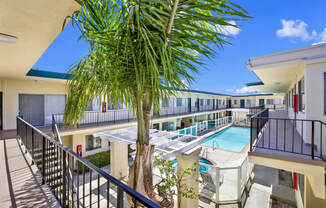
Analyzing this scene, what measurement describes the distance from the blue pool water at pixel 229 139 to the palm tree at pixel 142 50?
12.3 m

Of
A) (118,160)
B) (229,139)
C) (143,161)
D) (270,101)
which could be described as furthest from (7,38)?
(270,101)

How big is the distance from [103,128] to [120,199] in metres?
8.84

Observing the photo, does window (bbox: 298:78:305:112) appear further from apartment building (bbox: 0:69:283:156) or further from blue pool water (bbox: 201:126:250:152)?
blue pool water (bbox: 201:126:250:152)

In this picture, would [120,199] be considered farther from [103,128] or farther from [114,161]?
[103,128]

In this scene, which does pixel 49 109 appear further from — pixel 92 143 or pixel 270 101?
pixel 270 101

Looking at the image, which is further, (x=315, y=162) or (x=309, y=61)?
(x=309, y=61)

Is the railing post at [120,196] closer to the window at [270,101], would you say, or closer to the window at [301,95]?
the window at [301,95]

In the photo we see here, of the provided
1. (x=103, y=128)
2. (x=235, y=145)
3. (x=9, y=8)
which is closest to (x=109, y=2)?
(x=9, y=8)

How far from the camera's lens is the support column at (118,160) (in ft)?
24.3

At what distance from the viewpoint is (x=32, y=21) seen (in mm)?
2520

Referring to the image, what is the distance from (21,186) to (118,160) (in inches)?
198

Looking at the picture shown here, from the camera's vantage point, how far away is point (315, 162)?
136 inches

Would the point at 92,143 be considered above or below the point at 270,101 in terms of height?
below

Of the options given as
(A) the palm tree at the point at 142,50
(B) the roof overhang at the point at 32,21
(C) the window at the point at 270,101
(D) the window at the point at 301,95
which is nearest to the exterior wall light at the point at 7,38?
(B) the roof overhang at the point at 32,21
